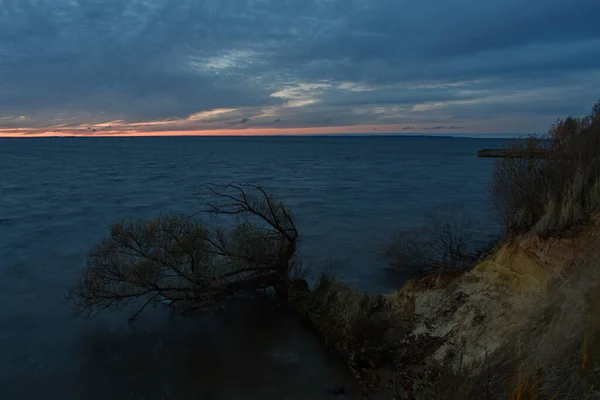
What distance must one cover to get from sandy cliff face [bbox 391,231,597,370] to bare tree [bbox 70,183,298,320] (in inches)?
245

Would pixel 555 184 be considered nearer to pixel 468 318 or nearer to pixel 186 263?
pixel 468 318

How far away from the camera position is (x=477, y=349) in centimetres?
962

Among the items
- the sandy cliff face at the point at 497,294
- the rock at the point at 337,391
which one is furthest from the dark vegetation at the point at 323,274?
the rock at the point at 337,391

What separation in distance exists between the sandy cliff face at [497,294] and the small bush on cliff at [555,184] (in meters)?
0.92

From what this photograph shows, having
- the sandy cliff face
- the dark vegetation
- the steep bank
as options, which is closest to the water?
the dark vegetation

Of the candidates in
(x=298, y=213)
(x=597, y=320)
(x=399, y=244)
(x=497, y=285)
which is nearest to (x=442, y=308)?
(x=497, y=285)

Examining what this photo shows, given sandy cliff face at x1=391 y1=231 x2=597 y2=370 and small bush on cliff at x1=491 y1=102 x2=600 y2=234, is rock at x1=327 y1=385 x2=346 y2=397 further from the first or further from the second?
small bush on cliff at x1=491 y1=102 x2=600 y2=234

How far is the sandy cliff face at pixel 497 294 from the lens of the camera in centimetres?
921

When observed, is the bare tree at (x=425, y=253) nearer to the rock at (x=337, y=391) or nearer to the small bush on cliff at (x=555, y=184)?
the small bush on cliff at (x=555, y=184)

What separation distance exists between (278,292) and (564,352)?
40.3ft

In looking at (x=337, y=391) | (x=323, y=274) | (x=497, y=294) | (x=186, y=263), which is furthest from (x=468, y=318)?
(x=186, y=263)

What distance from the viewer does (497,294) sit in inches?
420

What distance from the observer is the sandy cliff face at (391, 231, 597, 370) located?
9.21 meters

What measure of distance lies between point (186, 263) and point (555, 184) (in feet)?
40.0
